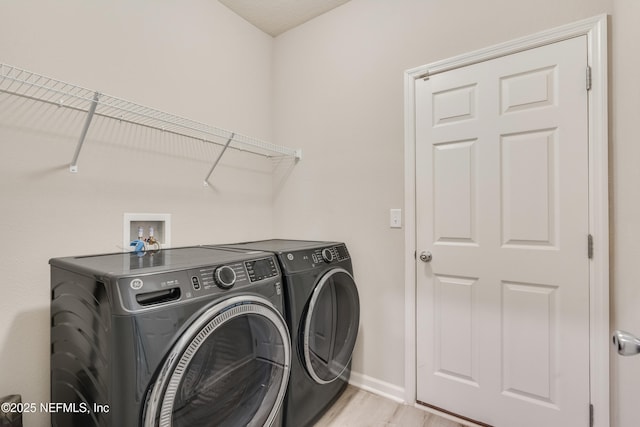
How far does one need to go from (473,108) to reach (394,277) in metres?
1.04

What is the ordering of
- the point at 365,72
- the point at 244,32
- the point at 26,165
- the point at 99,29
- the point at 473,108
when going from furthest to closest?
the point at 244,32
the point at 365,72
the point at 473,108
the point at 99,29
the point at 26,165

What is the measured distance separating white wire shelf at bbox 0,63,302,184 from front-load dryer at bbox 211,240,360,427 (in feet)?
2.60

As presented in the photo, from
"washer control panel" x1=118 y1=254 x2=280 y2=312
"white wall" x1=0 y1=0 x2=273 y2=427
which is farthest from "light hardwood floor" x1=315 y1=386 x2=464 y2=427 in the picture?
"white wall" x1=0 y1=0 x2=273 y2=427

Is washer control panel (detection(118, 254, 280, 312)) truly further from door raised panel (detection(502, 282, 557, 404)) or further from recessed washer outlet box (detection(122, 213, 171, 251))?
door raised panel (detection(502, 282, 557, 404))

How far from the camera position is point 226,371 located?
1.14m

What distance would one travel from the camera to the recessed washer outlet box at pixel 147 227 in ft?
5.06

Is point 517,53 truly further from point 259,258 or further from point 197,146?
point 197,146

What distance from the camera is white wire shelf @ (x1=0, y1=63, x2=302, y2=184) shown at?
1205mm

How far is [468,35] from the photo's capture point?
1.61 metres

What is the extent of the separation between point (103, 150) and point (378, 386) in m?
2.03

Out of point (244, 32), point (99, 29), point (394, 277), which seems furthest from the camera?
point (244, 32)

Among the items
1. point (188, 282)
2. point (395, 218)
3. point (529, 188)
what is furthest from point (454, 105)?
point (188, 282)

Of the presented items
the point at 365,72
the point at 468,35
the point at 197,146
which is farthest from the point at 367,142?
the point at 197,146

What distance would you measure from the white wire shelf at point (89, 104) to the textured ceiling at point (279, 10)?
914mm
